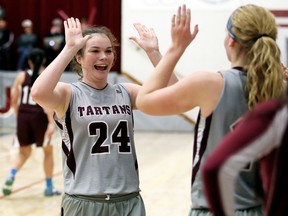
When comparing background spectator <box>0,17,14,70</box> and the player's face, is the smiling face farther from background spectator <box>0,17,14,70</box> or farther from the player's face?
background spectator <box>0,17,14,70</box>

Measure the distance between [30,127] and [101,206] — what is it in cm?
412

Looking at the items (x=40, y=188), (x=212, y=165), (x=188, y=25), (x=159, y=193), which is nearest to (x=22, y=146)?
(x=40, y=188)

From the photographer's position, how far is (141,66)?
13.9 metres

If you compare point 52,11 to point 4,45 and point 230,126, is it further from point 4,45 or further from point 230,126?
point 230,126

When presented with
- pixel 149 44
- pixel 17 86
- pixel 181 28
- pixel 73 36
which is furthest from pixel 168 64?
pixel 17 86

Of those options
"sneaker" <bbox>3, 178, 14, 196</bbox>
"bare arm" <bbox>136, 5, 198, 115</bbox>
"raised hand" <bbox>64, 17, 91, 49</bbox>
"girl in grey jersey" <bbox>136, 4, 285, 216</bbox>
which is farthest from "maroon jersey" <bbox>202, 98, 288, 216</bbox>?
"sneaker" <bbox>3, 178, 14, 196</bbox>

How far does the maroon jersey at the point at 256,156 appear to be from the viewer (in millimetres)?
1597

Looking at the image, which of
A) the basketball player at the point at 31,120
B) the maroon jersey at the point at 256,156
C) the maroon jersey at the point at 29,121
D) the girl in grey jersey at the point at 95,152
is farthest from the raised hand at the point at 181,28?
the maroon jersey at the point at 29,121

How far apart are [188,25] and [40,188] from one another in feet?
17.7

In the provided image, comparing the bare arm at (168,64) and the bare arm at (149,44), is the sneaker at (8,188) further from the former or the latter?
the bare arm at (168,64)

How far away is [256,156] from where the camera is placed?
64.4 inches

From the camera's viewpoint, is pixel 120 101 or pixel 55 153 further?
pixel 55 153

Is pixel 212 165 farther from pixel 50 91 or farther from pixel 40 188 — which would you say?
pixel 40 188

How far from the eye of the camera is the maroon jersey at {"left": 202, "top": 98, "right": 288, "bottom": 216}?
160 cm
